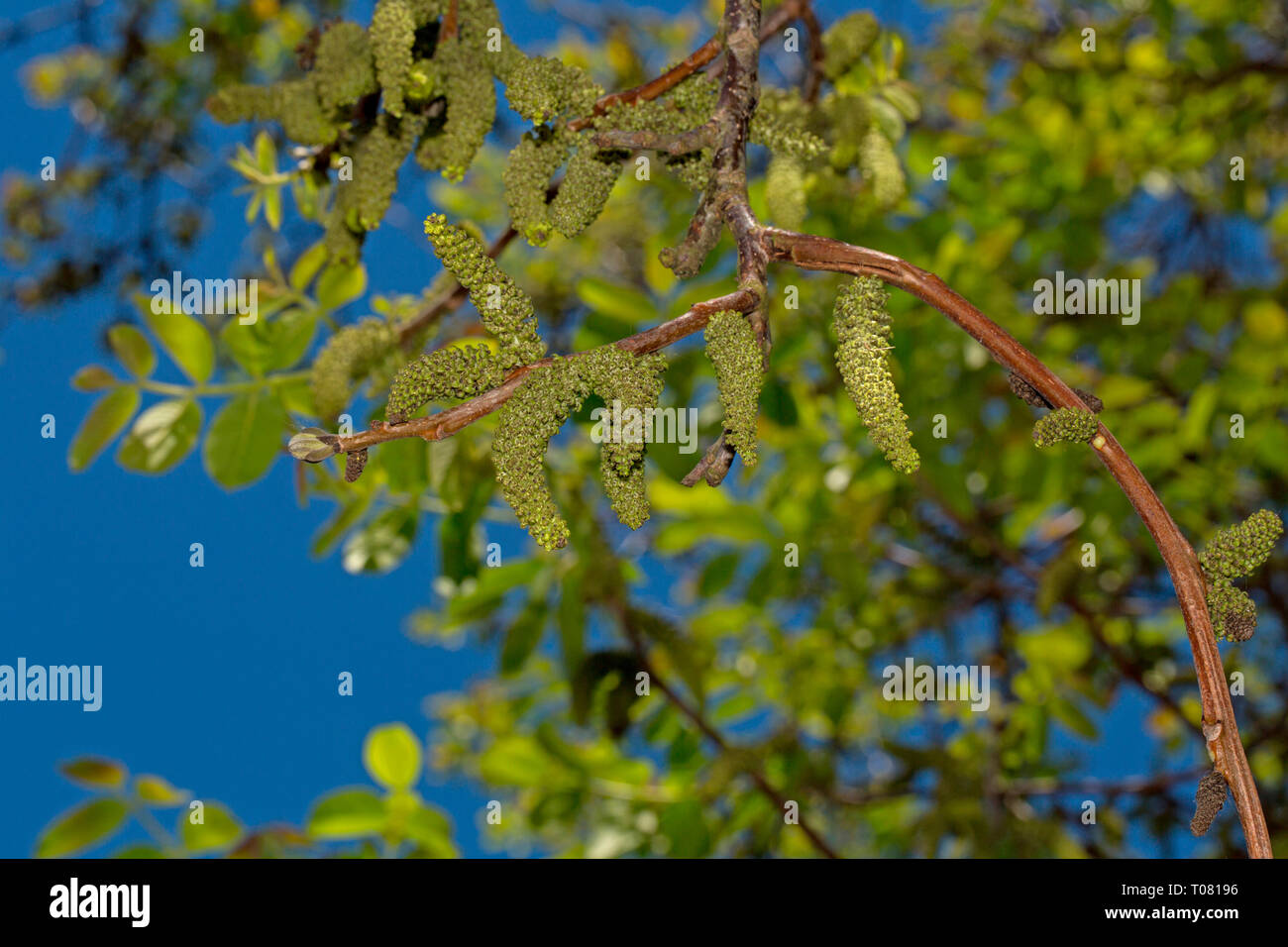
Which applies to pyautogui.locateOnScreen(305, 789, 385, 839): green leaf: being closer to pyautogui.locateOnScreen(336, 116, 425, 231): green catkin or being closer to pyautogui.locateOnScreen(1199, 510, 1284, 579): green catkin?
pyautogui.locateOnScreen(336, 116, 425, 231): green catkin

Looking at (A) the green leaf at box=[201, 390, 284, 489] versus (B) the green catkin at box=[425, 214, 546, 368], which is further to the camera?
(A) the green leaf at box=[201, 390, 284, 489]

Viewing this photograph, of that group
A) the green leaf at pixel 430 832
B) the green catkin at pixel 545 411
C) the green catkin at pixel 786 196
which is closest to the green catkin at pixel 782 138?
the green catkin at pixel 786 196

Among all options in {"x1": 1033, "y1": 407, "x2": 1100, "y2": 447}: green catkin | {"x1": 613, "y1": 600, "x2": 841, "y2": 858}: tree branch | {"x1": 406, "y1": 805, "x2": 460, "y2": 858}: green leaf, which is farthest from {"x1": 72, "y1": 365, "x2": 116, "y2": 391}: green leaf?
{"x1": 1033, "y1": 407, "x2": 1100, "y2": 447}: green catkin

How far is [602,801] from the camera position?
213 centimetres

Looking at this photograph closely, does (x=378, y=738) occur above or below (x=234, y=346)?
below

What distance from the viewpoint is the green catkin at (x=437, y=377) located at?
624 millimetres

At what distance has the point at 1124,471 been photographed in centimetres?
65

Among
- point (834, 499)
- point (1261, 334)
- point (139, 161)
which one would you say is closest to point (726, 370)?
point (834, 499)

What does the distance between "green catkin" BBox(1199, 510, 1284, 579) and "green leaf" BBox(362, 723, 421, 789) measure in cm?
117

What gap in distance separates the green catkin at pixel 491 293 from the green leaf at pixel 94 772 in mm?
988

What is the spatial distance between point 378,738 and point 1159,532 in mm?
1196

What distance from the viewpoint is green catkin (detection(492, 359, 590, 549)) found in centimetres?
62

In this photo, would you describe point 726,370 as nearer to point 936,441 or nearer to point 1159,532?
point 1159,532
